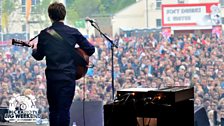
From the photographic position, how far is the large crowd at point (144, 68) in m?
5.12

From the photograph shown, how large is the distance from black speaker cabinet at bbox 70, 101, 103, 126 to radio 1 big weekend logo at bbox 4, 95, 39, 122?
1.98ft

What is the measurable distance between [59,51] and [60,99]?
334 millimetres

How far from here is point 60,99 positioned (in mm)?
3453

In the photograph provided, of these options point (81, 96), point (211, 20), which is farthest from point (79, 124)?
point (211, 20)

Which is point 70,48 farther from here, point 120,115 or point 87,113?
point 87,113

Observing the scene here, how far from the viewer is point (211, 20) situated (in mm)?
5035

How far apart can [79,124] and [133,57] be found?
0.98 metres

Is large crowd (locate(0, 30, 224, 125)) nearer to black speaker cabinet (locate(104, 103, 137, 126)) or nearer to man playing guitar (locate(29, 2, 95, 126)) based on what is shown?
man playing guitar (locate(29, 2, 95, 126))

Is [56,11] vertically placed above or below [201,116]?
above

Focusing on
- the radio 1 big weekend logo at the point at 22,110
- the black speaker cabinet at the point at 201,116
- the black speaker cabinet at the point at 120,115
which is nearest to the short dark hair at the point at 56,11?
the black speaker cabinet at the point at 120,115

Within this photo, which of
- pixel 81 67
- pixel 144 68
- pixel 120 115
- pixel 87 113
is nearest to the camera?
pixel 120 115

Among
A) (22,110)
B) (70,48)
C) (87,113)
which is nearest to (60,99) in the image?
(70,48)

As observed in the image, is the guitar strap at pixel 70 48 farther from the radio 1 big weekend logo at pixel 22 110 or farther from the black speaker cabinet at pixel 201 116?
the radio 1 big weekend logo at pixel 22 110

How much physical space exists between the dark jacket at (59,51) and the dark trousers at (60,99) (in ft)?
0.16
